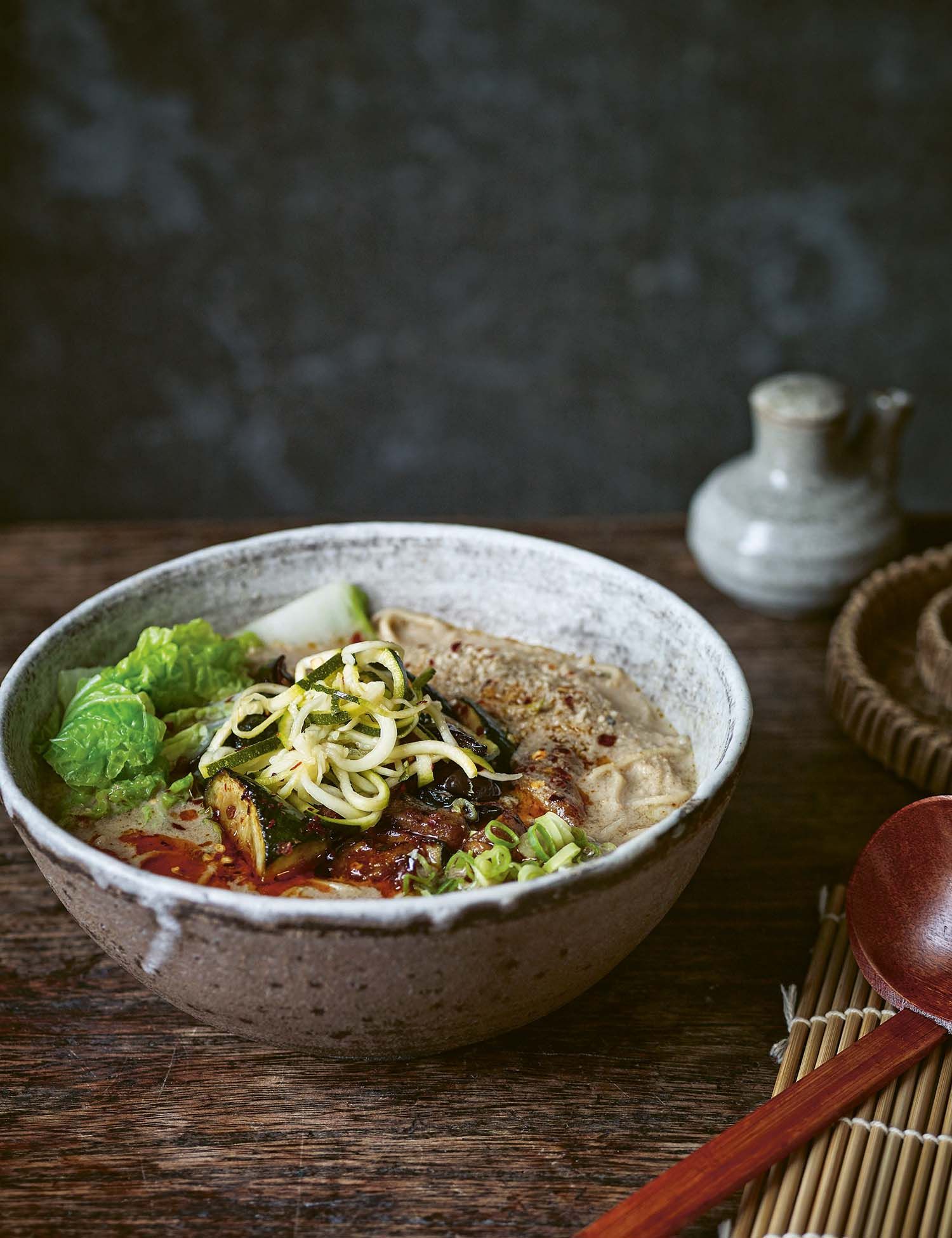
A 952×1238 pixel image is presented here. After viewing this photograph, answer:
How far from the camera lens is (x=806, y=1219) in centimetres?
164

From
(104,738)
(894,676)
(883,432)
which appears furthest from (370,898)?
(883,432)

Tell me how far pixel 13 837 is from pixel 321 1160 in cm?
110

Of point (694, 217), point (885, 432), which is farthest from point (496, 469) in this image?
point (885, 432)

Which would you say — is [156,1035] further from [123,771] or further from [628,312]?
[628,312]

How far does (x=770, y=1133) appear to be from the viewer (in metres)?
1.69

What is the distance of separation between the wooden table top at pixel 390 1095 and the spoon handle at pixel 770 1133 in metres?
0.12

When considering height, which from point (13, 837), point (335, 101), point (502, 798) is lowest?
point (13, 837)

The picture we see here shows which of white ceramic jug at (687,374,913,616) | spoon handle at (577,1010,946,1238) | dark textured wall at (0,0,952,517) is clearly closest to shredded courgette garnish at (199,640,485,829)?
spoon handle at (577,1010,946,1238)

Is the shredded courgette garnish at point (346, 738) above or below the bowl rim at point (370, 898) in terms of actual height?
below

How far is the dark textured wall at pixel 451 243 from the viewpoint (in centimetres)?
470

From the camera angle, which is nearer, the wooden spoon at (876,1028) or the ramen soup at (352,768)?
the wooden spoon at (876,1028)

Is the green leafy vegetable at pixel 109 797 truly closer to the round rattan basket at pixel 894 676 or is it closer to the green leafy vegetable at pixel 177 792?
the green leafy vegetable at pixel 177 792

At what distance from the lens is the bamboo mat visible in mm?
1640

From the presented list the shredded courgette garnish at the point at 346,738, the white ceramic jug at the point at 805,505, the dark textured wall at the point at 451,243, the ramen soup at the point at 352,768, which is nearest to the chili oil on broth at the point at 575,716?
the ramen soup at the point at 352,768
